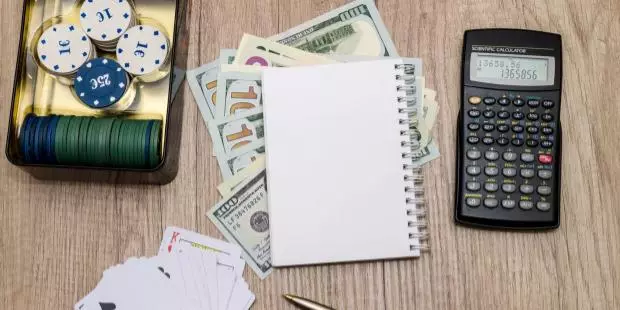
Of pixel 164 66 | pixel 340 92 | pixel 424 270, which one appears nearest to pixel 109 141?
pixel 164 66

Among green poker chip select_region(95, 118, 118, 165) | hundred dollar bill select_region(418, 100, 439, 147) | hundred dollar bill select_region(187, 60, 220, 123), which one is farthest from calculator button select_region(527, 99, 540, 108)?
green poker chip select_region(95, 118, 118, 165)

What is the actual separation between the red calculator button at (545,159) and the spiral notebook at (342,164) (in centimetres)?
13

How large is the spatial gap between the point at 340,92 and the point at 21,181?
15.0 inches

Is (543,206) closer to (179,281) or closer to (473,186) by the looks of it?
(473,186)

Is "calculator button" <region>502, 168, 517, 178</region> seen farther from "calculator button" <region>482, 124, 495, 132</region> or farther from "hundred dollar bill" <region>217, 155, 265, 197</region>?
"hundred dollar bill" <region>217, 155, 265, 197</region>

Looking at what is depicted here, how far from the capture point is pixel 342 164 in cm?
72

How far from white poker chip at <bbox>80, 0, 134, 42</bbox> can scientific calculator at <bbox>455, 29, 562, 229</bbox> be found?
1.27 ft

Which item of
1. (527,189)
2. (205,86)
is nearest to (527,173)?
(527,189)

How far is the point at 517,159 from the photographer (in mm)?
717

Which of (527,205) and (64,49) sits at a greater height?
(64,49)

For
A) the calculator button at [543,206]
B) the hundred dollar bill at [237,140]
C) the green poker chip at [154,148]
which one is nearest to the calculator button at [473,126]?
the calculator button at [543,206]

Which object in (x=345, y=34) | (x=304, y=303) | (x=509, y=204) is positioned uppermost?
(x=345, y=34)

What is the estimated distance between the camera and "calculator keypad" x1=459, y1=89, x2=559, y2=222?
0.71 meters

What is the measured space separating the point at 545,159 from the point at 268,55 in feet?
1.10
